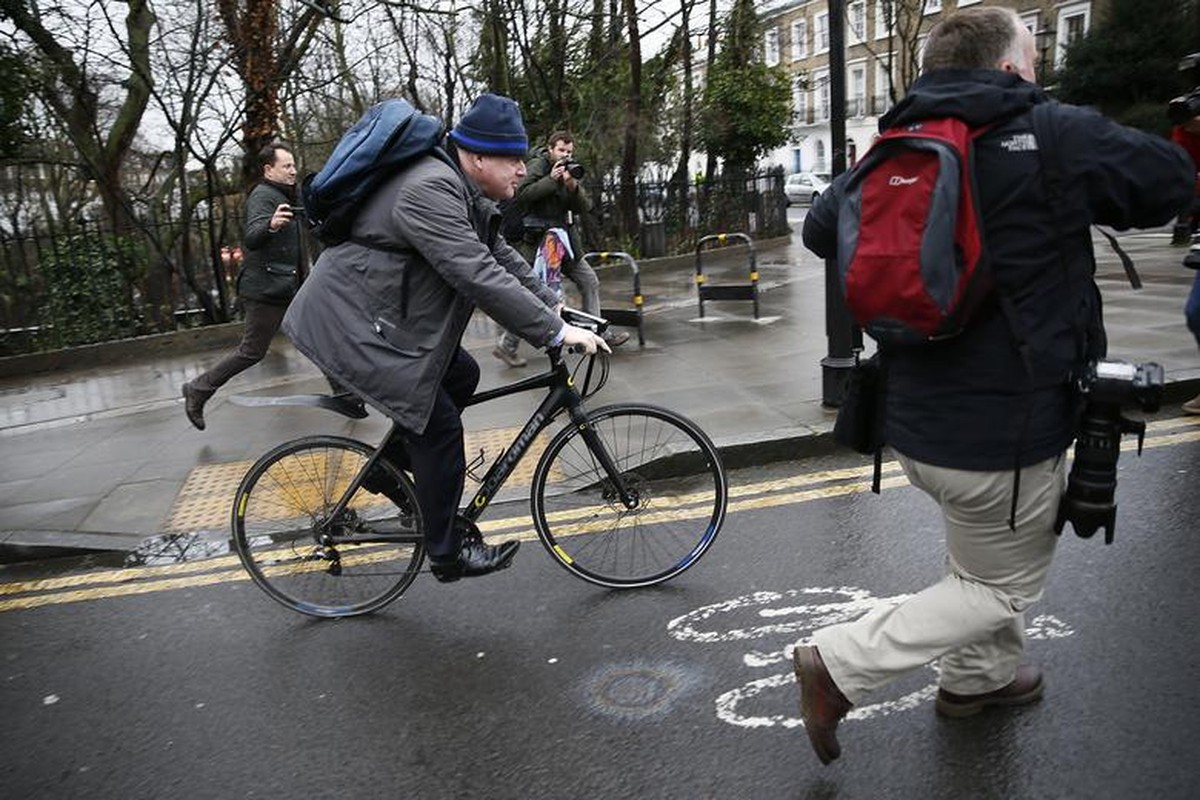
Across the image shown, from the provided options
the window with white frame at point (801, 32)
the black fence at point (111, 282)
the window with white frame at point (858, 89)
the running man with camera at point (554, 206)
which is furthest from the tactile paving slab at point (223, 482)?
the window with white frame at point (858, 89)

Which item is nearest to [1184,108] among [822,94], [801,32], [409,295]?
[409,295]

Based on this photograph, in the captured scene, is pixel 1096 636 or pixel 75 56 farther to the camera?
pixel 75 56

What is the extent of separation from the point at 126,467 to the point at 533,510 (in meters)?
3.64

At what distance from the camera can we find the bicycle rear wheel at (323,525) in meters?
3.68

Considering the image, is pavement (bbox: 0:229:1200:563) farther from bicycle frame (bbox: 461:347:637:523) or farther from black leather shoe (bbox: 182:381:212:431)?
bicycle frame (bbox: 461:347:637:523)

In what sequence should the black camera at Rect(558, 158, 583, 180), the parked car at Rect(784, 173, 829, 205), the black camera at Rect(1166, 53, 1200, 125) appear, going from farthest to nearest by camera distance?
the parked car at Rect(784, 173, 829, 205)
the black camera at Rect(558, 158, 583, 180)
the black camera at Rect(1166, 53, 1200, 125)

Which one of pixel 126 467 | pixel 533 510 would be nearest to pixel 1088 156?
pixel 533 510

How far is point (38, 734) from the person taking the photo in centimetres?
306

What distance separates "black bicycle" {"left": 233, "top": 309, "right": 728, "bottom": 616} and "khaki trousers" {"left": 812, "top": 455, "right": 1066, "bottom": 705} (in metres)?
1.29

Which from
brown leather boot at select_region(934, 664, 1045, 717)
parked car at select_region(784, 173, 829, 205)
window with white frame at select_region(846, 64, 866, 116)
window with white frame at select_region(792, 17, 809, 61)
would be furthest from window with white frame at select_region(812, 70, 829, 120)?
brown leather boot at select_region(934, 664, 1045, 717)

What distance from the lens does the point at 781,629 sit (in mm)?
3363

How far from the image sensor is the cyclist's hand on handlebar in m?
3.20

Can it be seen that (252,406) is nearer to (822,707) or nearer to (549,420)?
(549,420)

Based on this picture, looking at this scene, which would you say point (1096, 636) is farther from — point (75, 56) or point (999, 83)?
point (75, 56)
